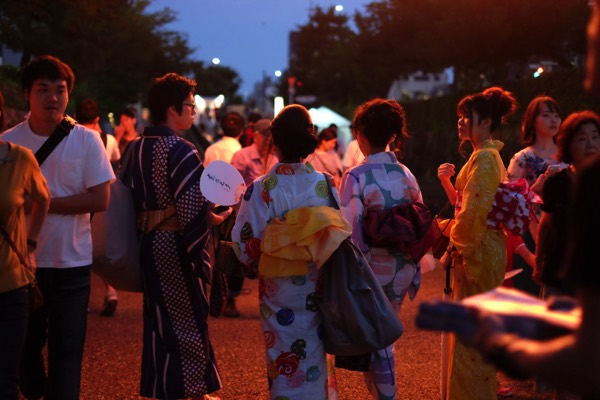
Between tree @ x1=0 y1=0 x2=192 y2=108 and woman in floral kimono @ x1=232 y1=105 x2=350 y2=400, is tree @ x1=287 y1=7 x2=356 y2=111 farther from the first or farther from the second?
woman in floral kimono @ x1=232 y1=105 x2=350 y2=400

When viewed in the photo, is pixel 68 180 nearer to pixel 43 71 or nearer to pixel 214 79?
pixel 43 71

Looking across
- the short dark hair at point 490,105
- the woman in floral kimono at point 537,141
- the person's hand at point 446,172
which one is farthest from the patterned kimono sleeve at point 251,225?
the woman in floral kimono at point 537,141

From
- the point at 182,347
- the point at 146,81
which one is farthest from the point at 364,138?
the point at 146,81

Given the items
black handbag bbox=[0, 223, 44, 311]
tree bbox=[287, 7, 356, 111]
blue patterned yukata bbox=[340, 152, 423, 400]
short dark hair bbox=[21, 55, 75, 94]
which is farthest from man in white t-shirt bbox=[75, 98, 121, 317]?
tree bbox=[287, 7, 356, 111]

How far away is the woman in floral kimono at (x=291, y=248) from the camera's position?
4602 mm

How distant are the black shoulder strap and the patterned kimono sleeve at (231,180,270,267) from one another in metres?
0.98

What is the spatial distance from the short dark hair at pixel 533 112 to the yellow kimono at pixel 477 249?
121 centimetres

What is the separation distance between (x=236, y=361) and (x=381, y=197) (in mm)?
2502

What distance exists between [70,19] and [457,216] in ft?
66.9

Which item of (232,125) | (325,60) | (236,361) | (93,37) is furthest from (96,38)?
(325,60)

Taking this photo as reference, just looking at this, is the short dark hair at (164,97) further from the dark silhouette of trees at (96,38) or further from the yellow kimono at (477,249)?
the dark silhouette of trees at (96,38)

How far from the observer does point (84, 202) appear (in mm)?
4684

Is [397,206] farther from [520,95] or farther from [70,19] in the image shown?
[70,19]

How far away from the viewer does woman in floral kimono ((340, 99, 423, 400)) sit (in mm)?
5051
